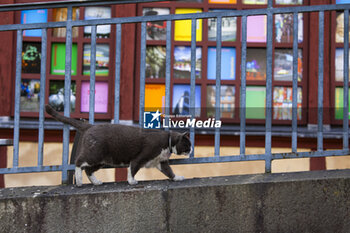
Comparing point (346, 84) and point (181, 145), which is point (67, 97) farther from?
point (346, 84)

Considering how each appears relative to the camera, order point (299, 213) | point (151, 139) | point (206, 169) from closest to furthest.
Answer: point (299, 213)
point (151, 139)
point (206, 169)

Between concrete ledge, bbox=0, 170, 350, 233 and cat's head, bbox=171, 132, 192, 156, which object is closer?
concrete ledge, bbox=0, 170, 350, 233

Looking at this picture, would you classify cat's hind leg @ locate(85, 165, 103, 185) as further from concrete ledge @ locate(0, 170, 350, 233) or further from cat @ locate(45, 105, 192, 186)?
concrete ledge @ locate(0, 170, 350, 233)

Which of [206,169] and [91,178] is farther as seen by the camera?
[206,169]

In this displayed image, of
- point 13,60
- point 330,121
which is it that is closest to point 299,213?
point 330,121

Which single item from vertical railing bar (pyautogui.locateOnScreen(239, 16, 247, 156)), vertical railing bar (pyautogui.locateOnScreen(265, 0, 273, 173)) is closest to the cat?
vertical railing bar (pyautogui.locateOnScreen(239, 16, 247, 156))

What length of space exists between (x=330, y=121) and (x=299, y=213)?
2449mm

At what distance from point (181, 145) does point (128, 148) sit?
0.36 metres

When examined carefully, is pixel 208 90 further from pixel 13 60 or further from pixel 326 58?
pixel 13 60

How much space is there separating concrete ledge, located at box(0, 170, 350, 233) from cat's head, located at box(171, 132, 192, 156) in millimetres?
286

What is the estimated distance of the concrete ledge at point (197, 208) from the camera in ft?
7.88

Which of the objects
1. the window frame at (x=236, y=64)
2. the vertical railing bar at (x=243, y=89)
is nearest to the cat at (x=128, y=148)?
the vertical railing bar at (x=243, y=89)

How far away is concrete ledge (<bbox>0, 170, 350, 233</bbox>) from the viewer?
2.40 metres

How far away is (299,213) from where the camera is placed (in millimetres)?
2402
